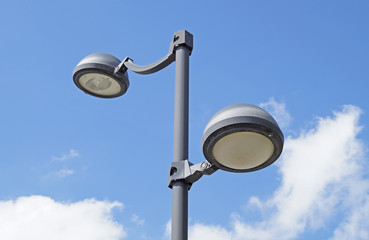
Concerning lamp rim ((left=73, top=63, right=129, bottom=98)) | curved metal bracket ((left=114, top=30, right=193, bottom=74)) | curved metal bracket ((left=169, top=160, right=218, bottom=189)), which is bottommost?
curved metal bracket ((left=169, top=160, right=218, bottom=189))

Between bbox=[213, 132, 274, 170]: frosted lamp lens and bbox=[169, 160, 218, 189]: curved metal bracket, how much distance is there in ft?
0.54

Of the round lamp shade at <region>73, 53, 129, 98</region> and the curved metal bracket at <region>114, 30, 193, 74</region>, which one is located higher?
the round lamp shade at <region>73, 53, 129, 98</region>

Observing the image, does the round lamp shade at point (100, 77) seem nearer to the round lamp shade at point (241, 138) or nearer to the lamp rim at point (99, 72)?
the lamp rim at point (99, 72)

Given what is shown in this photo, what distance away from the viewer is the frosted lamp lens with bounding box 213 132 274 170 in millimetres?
4355

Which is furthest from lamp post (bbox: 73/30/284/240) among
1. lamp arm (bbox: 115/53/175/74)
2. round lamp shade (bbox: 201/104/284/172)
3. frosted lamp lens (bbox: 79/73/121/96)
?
frosted lamp lens (bbox: 79/73/121/96)

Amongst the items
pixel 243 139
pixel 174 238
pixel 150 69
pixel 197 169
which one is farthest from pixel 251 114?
pixel 150 69

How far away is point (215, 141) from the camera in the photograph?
433 centimetres

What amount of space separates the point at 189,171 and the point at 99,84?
2.45m

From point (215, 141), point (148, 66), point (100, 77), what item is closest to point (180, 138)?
point (215, 141)

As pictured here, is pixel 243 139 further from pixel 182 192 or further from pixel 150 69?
pixel 150 69

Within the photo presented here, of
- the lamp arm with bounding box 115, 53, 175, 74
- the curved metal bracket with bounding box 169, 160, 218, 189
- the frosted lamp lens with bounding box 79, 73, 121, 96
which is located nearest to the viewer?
the curved metal bracket with bounding box 169, 160, 218, 189

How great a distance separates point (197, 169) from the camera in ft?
15.2

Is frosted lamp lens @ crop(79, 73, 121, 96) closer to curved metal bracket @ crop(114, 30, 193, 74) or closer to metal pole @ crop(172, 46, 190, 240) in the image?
curved metal bracket @ crop(114, 30, 193, 74)

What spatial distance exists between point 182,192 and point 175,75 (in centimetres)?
130
